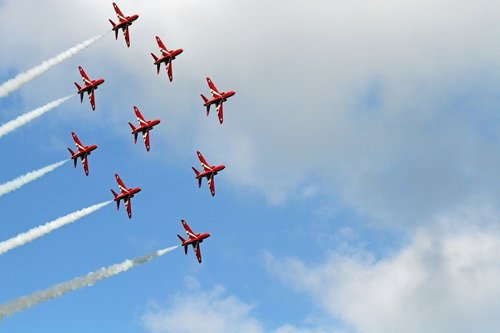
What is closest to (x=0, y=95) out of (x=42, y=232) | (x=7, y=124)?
(x=7, y=124)

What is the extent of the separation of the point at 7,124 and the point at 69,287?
32.9m

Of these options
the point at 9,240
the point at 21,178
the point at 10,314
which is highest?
the point at 21,178

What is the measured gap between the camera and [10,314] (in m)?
191

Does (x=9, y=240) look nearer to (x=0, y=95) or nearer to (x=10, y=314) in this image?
(x=10, y=314)

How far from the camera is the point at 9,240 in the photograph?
7657 inches

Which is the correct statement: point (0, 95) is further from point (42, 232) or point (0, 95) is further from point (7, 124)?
point (42, 232)

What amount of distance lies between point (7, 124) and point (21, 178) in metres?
10.5

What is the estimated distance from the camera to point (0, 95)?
197750 millimetres

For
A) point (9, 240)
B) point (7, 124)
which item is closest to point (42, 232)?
point (9, 240)

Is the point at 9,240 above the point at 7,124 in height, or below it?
below

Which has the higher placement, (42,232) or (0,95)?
(0,95)

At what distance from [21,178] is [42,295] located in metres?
22.4

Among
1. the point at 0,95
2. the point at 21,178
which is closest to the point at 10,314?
the point at 21,178

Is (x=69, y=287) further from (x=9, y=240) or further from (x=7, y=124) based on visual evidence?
(x=7, y=124)
